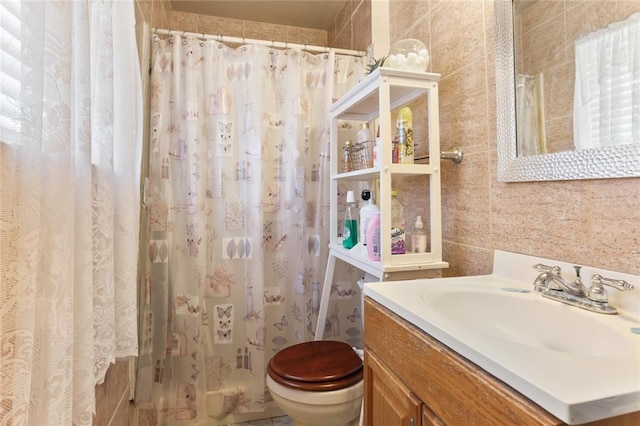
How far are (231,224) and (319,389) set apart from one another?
2.97 feet

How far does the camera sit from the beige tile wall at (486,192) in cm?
72

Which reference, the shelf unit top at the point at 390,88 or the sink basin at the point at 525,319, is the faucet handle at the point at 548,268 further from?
the shelf unit top at the point at 390,88

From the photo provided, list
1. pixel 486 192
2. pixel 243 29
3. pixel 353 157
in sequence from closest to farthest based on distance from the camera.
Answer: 1. pixel 486 192
2. pixel 353 157
3. pixel 243 29

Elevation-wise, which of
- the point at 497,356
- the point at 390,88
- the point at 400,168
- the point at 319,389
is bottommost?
the point at 319,389

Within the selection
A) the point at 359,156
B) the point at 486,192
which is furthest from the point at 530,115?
the point at 359,156

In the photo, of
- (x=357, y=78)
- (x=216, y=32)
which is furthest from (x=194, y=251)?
(x=216, y=32)

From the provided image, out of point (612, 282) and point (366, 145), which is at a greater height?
point (366, 145)

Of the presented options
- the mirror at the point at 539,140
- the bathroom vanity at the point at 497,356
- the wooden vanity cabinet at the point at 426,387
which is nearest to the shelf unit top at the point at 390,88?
the mirror at the point at 539,140

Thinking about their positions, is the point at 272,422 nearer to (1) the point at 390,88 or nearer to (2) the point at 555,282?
(2) the point at 555,282

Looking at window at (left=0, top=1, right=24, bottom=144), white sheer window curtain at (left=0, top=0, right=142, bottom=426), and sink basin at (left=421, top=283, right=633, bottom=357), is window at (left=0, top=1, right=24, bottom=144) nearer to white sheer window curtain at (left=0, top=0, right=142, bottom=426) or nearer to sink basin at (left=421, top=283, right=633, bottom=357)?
white sheer window curtain at (left=0, top=0, right=142, bottom=426)

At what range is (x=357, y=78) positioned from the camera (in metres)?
1.84

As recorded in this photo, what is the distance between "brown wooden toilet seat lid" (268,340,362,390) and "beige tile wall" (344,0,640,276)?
1.77ft

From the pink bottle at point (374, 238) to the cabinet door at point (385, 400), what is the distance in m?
0.36

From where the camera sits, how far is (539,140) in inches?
35.2
